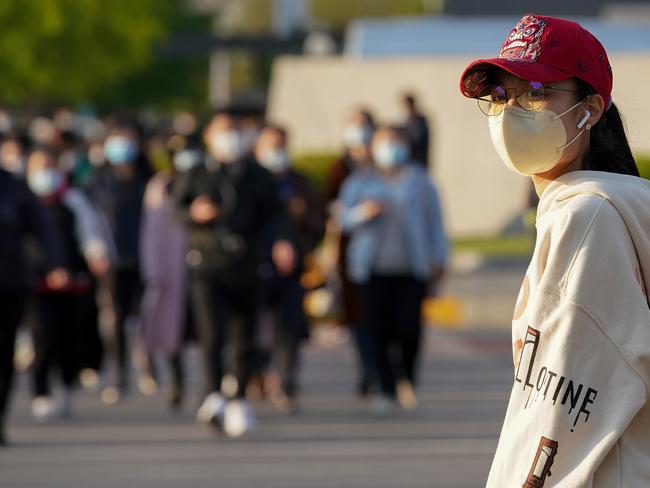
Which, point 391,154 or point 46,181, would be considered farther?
point 46,181

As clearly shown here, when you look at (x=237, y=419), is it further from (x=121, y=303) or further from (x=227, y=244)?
(x=121, y=303)

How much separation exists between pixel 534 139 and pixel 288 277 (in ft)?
28.0

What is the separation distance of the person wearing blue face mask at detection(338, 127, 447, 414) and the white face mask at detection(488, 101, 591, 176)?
26.3 feet

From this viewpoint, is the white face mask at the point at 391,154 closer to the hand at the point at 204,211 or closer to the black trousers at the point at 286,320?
the black trousers at the point at 286,320

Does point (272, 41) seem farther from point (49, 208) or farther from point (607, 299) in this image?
point (607, 299)

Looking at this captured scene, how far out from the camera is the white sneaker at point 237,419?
1039 cm

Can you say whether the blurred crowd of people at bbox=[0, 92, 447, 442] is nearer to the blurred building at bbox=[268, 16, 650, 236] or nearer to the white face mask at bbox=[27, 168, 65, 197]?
the white face mask at bbox=[27, 168, 65, 197]

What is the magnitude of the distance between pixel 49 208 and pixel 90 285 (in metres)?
0.65

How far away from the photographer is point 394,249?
11.4m

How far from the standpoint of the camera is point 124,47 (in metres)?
38.9

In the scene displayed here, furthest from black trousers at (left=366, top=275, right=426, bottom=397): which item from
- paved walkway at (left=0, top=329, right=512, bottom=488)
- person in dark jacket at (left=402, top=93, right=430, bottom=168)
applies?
person in dark jacket at (left=402, top=93, right=430, bottom=168)

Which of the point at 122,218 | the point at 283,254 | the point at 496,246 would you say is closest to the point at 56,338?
the point at 122,218

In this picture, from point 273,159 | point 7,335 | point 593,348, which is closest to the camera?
point 593,348

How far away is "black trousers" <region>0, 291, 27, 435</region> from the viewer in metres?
10.1
